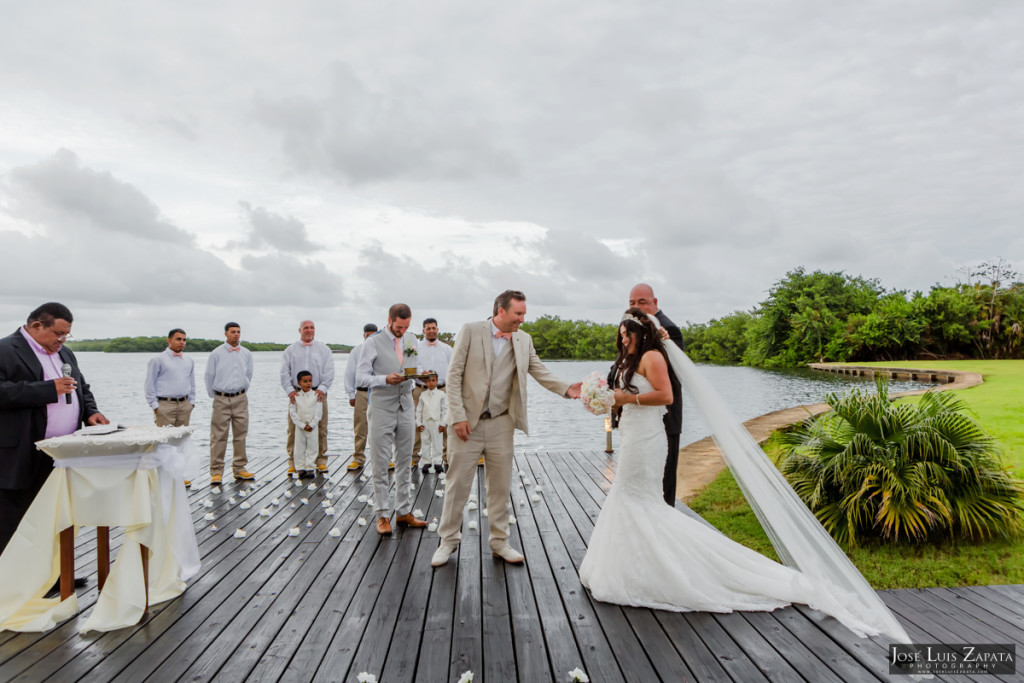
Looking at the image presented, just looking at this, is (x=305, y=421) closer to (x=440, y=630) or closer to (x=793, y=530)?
(x=440, y=630)

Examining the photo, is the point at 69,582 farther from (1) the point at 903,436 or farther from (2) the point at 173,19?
(2) the point at 173,19

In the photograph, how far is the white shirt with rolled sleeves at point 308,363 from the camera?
780 cm

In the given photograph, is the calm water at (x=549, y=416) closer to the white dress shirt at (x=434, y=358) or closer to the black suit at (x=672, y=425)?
the white dress shirt at (x=434, y=358)

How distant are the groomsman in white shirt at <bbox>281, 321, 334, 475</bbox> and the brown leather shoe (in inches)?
109

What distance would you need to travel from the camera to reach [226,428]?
7.07 metres

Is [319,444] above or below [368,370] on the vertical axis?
below

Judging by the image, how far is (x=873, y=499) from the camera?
4.96m

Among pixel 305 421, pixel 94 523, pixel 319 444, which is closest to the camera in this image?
pixel 94 523

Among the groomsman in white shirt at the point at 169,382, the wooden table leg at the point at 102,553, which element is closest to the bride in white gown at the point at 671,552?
the wooden table leg at the point at 102,553

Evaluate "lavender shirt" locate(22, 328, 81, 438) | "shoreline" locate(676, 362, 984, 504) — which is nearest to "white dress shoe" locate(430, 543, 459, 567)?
"lavender shirt" locate(22, 328, 81, 438)

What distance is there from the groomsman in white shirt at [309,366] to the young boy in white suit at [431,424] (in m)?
1.31

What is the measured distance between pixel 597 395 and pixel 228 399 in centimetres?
534

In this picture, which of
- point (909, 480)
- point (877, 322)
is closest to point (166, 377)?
point (909, 480)

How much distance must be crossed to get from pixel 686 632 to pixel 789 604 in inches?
31.7
